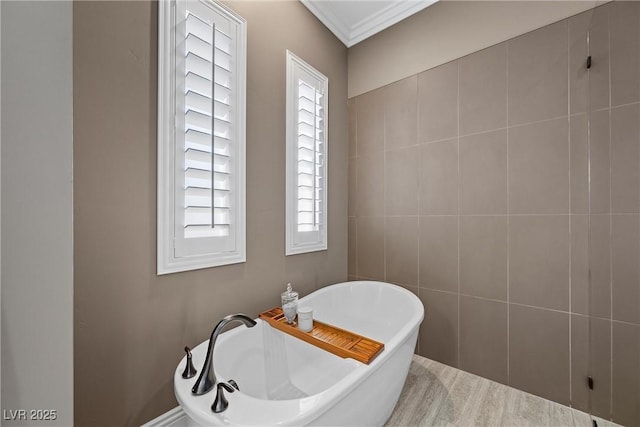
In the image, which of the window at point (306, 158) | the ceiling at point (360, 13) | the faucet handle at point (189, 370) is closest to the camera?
the faucet handle at point (189, 370)

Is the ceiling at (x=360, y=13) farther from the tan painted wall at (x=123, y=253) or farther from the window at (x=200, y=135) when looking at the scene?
the window at (x=200, y=135)

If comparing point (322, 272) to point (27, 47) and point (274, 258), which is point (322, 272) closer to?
point (274, 258)

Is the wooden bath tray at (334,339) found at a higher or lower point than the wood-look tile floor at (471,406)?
higher

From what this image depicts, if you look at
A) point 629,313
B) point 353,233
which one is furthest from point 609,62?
point 353,233

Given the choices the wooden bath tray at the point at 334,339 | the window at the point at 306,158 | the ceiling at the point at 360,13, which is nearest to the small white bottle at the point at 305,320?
the wooden bath tray at the point at 334,339

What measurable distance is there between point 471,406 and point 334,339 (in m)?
0.98

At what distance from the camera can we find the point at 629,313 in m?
1.24

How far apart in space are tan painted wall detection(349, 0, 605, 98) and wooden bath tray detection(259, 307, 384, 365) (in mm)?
1987

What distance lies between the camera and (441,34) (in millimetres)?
1966

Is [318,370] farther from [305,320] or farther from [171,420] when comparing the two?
[171,420]

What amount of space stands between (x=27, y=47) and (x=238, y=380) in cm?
140

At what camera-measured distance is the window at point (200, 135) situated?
1271 mm

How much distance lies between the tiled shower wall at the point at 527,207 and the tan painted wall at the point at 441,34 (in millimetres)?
77

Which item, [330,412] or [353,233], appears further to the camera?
[353,233]
